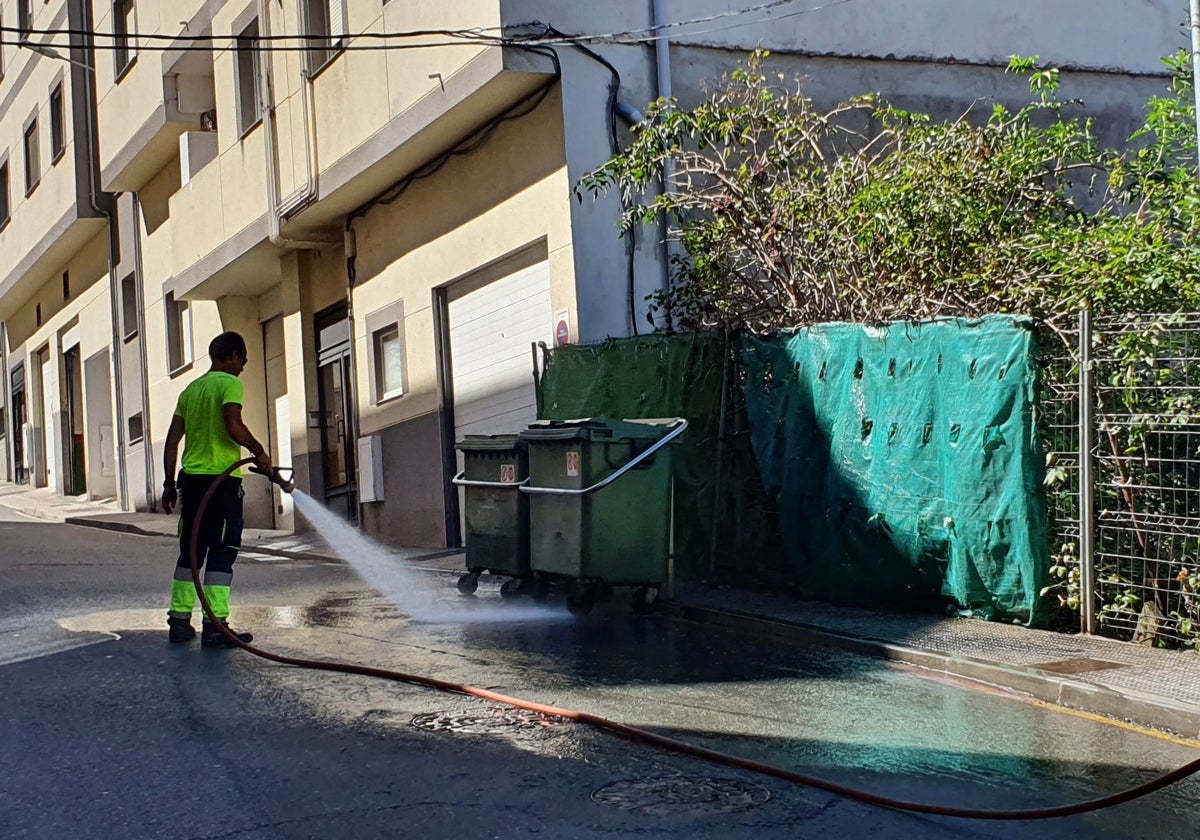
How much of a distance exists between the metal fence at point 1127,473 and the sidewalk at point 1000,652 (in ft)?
0.96

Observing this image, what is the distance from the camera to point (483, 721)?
19.9 ft

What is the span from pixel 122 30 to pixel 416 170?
1255cm

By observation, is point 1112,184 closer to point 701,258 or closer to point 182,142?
point 701,258

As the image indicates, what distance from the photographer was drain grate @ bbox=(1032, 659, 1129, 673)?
7000mm

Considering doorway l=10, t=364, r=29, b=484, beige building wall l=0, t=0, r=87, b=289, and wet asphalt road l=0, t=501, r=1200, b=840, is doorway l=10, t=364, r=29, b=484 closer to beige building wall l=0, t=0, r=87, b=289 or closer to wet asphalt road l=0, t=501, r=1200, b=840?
beige building wall l=0, t=0, r=87, b=289

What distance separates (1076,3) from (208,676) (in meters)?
12.3

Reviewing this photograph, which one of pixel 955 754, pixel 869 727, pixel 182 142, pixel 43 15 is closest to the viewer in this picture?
pixel 955 754

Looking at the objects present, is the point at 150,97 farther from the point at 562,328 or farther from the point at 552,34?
the point at 562,328

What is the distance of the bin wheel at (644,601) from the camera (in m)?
9.65

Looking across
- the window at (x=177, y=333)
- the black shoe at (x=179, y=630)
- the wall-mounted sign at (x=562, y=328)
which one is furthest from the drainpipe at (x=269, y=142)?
the black shoe at (x=179, y=630)

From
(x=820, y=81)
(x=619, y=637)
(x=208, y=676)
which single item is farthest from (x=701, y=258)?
(x=208, y=676)

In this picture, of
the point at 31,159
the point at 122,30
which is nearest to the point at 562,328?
the point at 122,30

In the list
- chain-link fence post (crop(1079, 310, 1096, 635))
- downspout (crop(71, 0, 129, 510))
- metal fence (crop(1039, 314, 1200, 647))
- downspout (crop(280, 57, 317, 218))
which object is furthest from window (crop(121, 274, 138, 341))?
chain-link fence post (crop(1079, 310, 1096, 635))

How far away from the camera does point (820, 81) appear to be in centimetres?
1366
